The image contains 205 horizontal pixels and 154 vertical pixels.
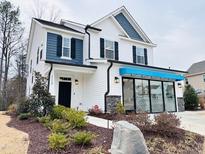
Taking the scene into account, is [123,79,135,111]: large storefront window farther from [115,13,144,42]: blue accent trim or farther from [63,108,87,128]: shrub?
[115,13,144,42]: blue accent trim

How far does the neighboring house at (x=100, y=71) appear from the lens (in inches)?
512

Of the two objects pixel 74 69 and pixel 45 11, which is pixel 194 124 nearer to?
pixel 74 69

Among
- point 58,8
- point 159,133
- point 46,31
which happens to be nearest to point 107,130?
point 159,133

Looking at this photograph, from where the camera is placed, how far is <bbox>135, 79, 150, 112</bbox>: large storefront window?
1450 cm

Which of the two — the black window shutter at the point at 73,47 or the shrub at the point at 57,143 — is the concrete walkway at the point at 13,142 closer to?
the shrub at the point at 57,143

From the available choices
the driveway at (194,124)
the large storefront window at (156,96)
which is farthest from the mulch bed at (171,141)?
the large storefront window at (156,96)

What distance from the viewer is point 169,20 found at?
20.4m

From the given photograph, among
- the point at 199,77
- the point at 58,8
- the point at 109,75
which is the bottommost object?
the point at 109,75

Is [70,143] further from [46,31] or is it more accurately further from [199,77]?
[199,77]

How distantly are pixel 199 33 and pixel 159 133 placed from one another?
66.5 ft

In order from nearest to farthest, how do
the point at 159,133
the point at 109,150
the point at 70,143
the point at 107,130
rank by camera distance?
the point at 109,150 < the point at 70,143 < the point at 159,133 < the point at 107,130

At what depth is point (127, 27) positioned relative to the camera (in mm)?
19594

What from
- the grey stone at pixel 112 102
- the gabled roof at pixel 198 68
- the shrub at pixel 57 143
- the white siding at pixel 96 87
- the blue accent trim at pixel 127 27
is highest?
the blue accent trim at pixel 127 27

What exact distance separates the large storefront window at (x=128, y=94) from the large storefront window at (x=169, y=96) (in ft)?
12.1
